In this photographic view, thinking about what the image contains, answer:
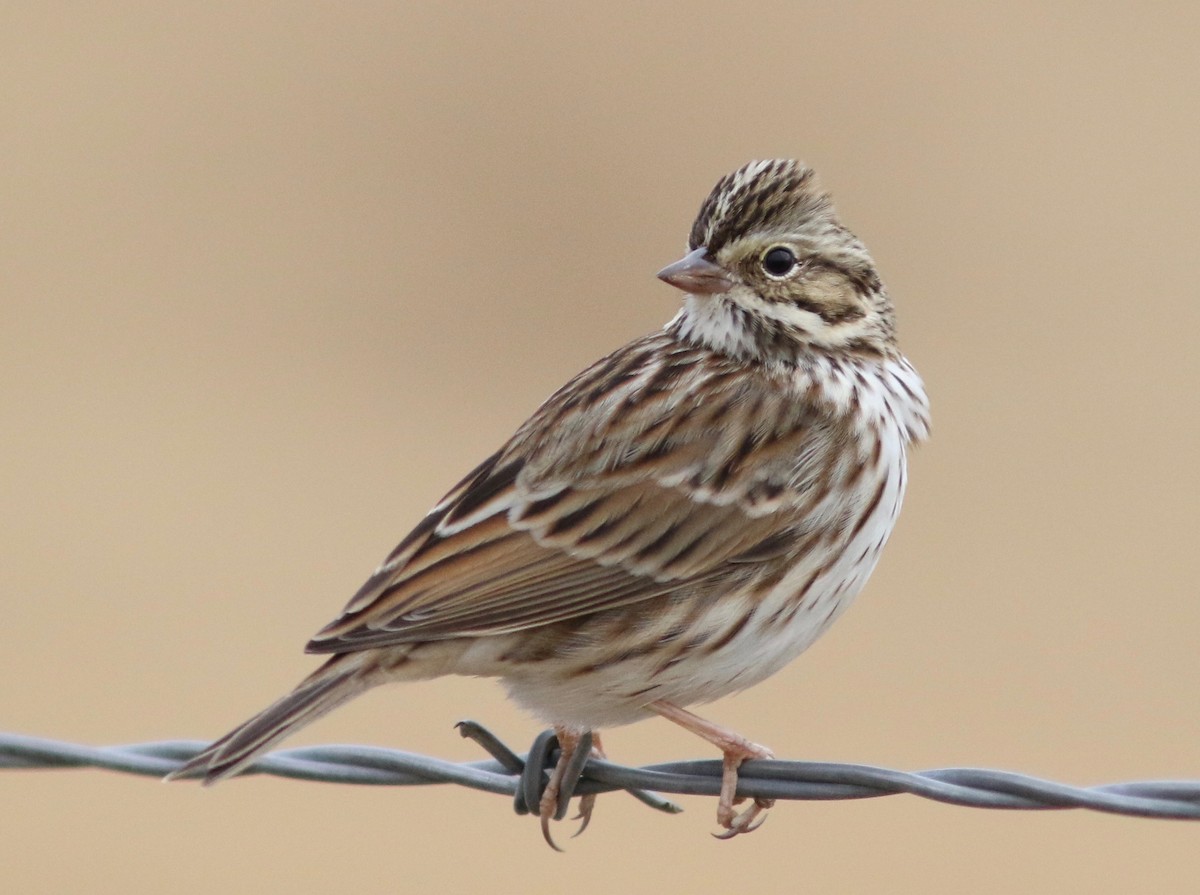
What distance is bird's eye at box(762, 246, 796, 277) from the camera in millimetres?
6324

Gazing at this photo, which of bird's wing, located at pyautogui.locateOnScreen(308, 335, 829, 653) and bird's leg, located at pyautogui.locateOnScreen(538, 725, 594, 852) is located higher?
bird's wing, located at pyautogui.locateOnScreen(308, 335, 829, 653)

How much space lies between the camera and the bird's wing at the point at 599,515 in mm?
5762

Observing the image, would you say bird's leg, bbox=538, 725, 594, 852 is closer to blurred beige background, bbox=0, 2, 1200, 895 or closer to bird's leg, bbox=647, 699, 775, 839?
bird's leg, bbox=647, 699, 775, 839

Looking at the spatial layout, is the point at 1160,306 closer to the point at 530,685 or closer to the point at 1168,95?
the point at 1168,95

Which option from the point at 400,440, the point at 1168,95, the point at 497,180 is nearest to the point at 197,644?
the point at 400,440

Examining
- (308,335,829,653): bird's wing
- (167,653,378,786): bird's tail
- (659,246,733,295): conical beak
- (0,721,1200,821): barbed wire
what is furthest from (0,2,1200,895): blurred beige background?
(659,246,733,295): conical beak

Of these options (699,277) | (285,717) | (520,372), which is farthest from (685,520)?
(520,372)

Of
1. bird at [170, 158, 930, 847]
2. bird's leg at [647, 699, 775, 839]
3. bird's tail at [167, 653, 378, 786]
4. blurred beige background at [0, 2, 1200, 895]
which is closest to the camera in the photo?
bird's tail at [167, 653, 378, 786]

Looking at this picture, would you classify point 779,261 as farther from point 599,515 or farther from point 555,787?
point 555,787

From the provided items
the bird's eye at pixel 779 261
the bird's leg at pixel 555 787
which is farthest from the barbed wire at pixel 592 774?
the bird's eye at pixel 779 261

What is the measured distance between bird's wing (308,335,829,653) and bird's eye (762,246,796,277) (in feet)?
1.43

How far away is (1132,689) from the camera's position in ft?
37.3

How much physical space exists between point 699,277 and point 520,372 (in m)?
9.43

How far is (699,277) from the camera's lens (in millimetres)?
6246
